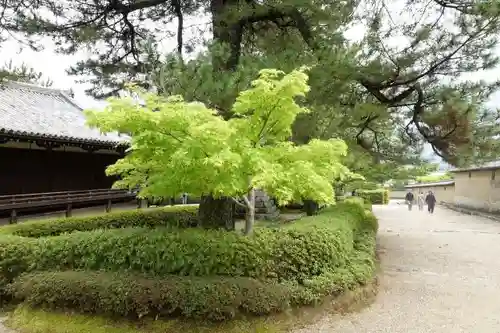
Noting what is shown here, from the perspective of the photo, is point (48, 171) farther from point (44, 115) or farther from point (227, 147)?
point (227, 147)

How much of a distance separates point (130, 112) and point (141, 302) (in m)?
2.43

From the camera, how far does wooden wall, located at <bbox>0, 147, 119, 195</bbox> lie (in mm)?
11906

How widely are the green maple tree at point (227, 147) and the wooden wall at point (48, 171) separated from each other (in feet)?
25.6

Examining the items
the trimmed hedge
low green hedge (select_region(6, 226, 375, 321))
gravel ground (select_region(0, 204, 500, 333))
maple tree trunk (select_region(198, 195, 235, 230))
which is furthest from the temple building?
gravel ground (select_region(0, 204, 500, 333))

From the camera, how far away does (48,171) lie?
43.1ft

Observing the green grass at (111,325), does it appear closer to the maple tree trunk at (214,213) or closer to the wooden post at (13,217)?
the maple tree trunk at (214,213)

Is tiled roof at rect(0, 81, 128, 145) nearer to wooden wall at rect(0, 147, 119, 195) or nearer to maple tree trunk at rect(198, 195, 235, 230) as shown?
wooden wall at rect(0, 147, 119, 195)

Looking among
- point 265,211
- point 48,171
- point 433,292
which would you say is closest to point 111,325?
point 433,292

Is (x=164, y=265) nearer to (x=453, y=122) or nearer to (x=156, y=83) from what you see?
(x=156, y=83)

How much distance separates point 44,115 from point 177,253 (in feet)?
38.0

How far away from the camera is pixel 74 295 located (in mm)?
5312

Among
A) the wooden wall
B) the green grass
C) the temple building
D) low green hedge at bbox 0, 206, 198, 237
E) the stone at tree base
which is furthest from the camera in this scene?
the stone at tree base

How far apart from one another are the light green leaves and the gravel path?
6.25 ft

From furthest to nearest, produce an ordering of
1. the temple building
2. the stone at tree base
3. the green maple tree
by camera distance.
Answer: the stone at tree base, the temple building, the green maple tree
